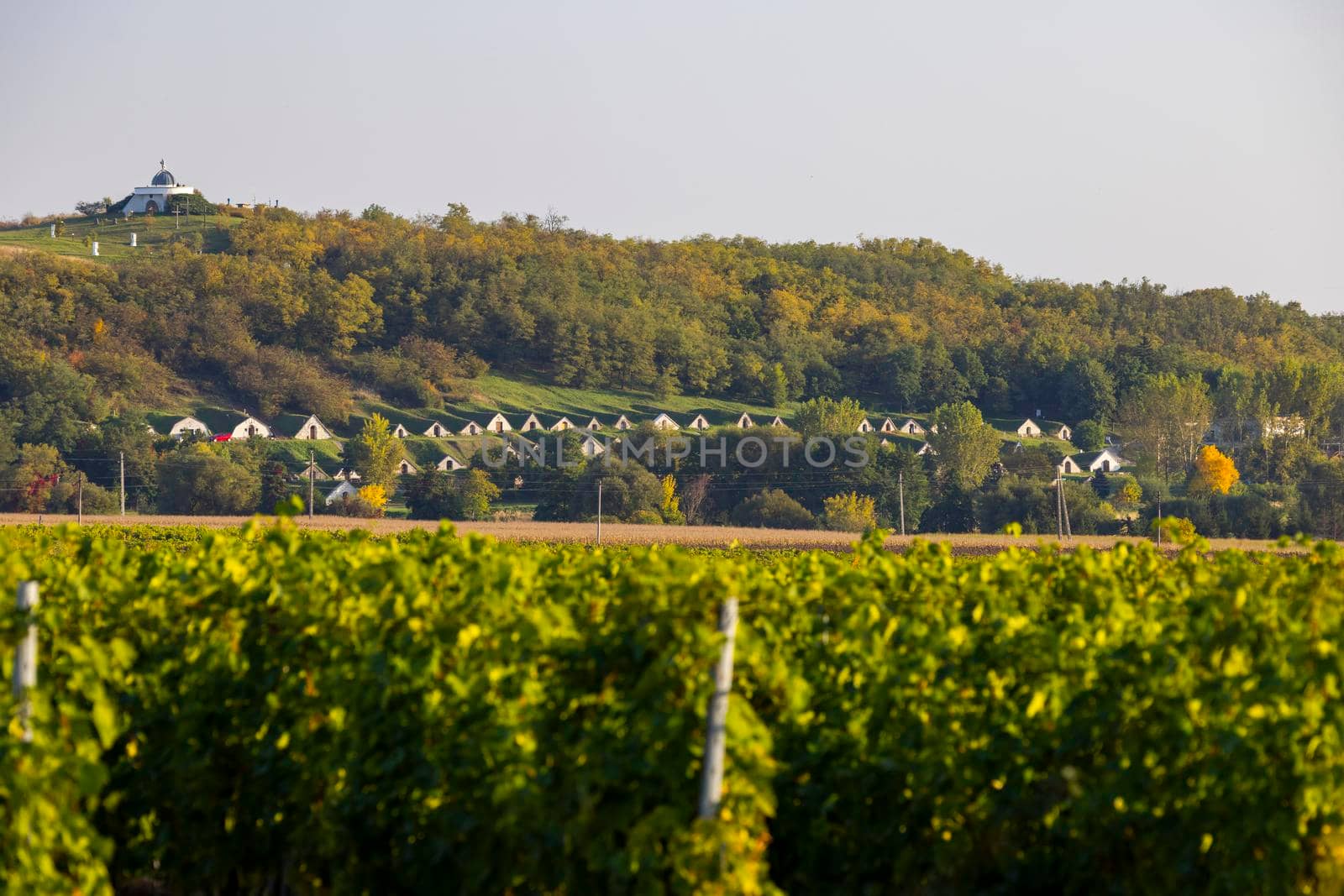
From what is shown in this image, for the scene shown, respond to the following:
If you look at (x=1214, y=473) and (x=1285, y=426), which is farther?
(x=1285, y=426)

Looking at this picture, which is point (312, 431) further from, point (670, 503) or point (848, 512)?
point (848, 512)

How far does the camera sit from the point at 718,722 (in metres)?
5.13

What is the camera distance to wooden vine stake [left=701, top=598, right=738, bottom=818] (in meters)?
5.12


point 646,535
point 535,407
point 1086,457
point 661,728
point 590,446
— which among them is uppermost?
point 535,407

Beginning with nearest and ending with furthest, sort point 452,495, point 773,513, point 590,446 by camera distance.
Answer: point 773,513
point 452,495
point 590,446

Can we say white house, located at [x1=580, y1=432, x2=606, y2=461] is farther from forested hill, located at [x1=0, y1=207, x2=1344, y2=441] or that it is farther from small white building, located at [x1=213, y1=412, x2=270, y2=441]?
small white building, located at [x1=213, y1=412, x2=270, y2=441]

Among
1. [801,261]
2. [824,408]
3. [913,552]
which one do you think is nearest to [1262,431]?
[824,408]

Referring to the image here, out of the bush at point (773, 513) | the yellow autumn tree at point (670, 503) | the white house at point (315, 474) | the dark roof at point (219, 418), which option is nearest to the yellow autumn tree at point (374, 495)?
the white house at point (315, 474)

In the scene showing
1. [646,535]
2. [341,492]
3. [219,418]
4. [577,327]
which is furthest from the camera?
[577,327]

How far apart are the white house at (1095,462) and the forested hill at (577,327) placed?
33.1ft

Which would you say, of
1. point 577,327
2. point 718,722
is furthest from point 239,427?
point 718,722

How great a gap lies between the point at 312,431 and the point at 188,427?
822cm

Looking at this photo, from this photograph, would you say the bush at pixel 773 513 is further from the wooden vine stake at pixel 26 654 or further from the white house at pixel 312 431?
the wooden vine stake at pixel 26 654

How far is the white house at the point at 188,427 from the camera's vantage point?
9456cm
